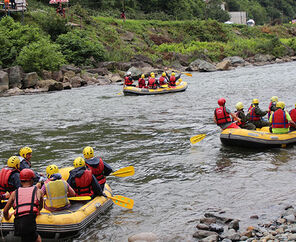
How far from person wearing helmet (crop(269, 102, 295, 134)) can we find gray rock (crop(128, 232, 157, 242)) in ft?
18.3

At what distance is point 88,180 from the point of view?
6922mm

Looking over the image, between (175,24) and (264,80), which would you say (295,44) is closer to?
(175,24)

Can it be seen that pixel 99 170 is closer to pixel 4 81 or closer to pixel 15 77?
pixel 4 81

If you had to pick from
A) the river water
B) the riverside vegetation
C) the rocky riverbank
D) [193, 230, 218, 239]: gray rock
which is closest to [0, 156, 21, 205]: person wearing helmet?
the river water

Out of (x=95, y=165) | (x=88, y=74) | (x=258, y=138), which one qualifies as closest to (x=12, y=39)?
(x=88, y=74)

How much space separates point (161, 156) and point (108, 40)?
32432 millimetres

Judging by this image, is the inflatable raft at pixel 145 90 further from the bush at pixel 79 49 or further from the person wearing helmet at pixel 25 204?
the person wearing helmet at pixel 25 204

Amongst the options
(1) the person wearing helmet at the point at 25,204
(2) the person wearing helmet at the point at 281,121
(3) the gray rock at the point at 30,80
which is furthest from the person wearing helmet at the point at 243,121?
(3) the gray rock at the point at 30,80

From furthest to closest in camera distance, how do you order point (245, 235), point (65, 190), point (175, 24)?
point (175, 24), point (65, 190), point (245, 235)

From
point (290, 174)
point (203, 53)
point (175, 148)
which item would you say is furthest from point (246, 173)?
point (203, 53)

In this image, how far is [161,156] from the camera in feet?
34.7

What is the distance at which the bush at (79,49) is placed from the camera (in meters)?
33.6

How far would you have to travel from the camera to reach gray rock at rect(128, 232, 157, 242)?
Answer: 6.13 metres

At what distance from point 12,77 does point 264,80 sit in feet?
52.5
